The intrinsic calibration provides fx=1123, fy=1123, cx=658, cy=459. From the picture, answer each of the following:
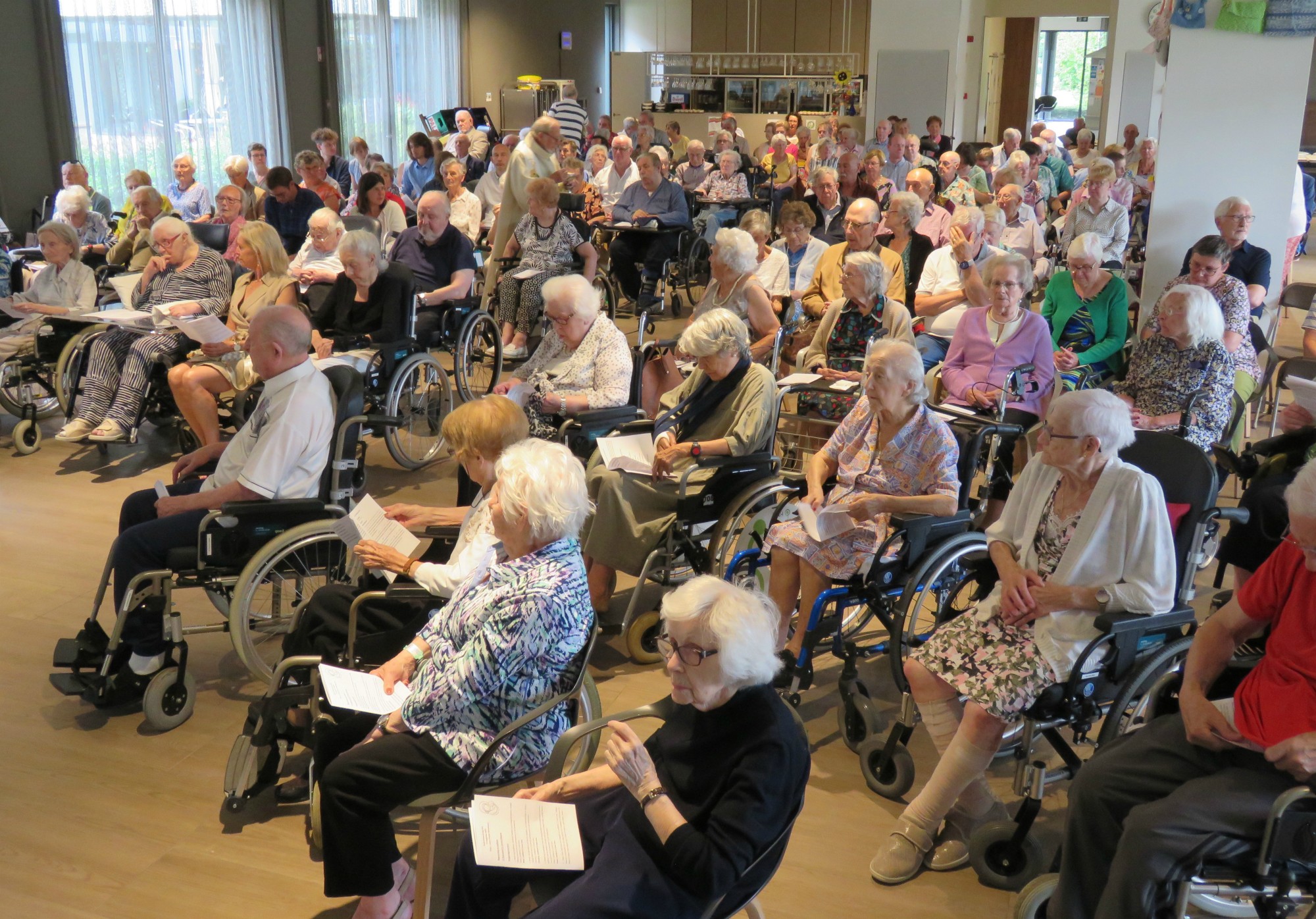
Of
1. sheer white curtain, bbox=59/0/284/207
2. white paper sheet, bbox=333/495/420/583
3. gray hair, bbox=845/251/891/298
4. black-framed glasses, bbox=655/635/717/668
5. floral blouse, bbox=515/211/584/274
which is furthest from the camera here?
sheer white curtain, bbox=59/0/284/207

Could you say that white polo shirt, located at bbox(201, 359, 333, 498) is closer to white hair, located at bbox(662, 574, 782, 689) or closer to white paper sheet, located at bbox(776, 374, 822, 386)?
white paper sheet, located at bbox(776, 374, 822, 386)

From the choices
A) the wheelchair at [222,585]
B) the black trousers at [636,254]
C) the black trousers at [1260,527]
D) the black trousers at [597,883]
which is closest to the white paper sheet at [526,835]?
the black trousers at [597,883]

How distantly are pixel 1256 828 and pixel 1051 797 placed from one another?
3.00 ft

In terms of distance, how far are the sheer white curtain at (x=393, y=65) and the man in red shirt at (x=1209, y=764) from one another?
13076 mm

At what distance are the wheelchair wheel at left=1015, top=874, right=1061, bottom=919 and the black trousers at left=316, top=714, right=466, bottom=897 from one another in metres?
1.13

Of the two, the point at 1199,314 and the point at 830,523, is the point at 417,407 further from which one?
the point at 1199,314

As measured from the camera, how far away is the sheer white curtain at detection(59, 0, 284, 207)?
33.6 feet

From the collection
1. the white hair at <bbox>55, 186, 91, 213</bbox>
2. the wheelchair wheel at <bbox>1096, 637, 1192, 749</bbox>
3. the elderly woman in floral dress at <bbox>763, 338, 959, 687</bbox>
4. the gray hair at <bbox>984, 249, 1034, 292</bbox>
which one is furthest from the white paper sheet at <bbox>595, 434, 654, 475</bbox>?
the white hair at <bbox>55, 186, 91, 213</bbox>

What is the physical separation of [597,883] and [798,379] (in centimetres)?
264

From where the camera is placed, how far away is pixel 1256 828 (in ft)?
6.47

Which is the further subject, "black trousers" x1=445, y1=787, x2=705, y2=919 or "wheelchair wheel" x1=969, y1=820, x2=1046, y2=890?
"wheelchair wheel" x1=969, y1=820, x2=1046, y2=890

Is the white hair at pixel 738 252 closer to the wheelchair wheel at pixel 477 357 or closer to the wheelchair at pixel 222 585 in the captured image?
the wheelchair wheel at pixel 477 357

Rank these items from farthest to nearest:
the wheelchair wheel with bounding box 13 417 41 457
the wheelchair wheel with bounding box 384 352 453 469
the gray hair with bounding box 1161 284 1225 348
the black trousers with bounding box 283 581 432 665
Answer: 1. the wheelchair wheel with bounding box 13 417 41 457
2. the wheelchair wheel with bounding box 384 352 453 469
3. the gray hair with bounding box 1161 284 1225 348
4. the black trousers with bounding box 283 581 432 665

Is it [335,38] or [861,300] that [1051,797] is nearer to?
[861,300]
